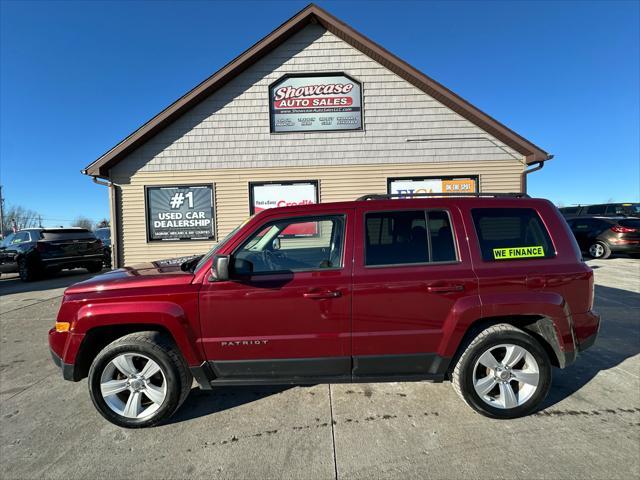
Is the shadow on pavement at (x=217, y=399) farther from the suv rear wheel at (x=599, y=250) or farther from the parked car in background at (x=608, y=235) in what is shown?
the suv rear wheel at (x=599, y=250)

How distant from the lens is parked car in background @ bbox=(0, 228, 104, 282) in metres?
9.83

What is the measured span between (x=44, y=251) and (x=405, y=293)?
1182 cm

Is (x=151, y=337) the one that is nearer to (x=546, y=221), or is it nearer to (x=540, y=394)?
(x=540, y=394)

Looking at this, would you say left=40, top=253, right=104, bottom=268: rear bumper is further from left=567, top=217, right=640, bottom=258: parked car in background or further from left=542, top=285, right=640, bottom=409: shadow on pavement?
left=567, top=217, right=640, bottom=258: parked car in background

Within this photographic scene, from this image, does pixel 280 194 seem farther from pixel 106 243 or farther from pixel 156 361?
pixel 106 243

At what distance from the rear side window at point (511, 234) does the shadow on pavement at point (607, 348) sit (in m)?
1.34

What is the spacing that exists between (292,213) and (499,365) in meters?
2.10

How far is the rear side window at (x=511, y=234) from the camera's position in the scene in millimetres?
2590

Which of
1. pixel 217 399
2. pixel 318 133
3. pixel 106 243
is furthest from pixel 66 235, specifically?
pixel 217 399

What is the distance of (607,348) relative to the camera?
3.80 m

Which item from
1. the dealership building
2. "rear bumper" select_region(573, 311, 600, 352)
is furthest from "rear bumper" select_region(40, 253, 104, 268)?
"rear bumper" select_region(573, 311, 600, 352)

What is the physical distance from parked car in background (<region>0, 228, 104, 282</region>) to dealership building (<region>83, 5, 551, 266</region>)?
3393 millimetres

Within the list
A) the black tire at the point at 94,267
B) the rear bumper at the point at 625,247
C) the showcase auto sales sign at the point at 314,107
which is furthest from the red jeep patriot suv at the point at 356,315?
the rear bumper at the point at 625,247

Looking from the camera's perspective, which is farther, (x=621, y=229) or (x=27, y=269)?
(x=621, y=229)
